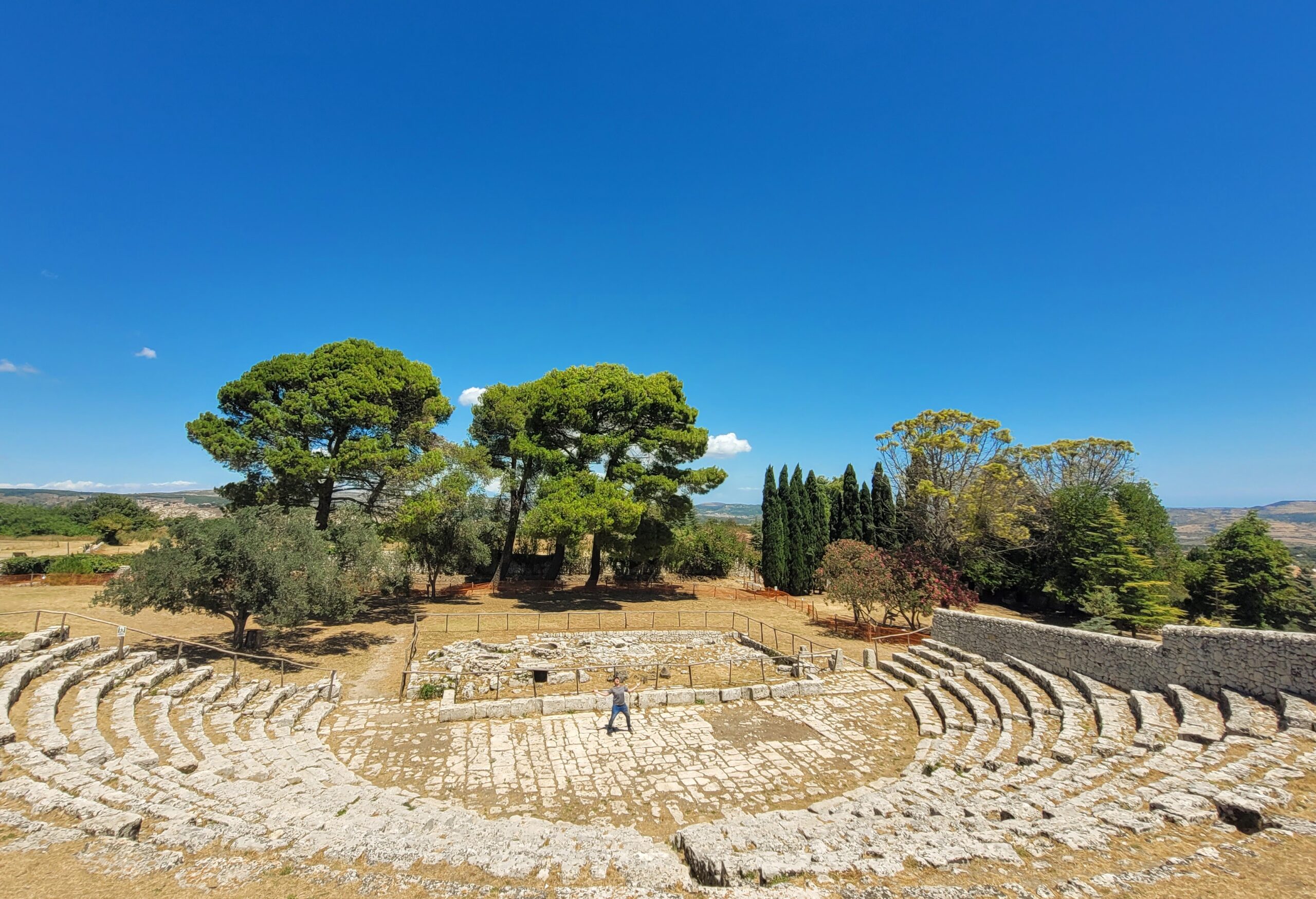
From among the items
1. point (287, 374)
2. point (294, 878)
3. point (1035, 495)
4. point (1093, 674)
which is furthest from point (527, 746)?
point (1035, 495)

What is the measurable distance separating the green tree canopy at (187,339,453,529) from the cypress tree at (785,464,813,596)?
82.5 feet

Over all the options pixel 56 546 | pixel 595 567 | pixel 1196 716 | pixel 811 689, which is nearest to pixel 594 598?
pixel 595 567

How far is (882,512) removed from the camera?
4097 centimetres

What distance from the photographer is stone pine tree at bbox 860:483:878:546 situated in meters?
40.3

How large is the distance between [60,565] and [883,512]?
48557 millimetres

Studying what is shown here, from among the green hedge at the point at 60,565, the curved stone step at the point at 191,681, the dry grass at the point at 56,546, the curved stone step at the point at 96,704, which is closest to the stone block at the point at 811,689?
the curved stone step at the point at 96,704

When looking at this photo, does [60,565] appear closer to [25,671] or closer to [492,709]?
[25,671]

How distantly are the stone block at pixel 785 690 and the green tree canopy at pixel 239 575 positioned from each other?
13333mm

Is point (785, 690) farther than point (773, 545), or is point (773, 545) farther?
point (773, 545)

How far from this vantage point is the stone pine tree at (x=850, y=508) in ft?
133

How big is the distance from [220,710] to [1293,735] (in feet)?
70.8

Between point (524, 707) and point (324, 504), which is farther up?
point (324, 504)

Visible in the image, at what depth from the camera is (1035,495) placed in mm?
35594

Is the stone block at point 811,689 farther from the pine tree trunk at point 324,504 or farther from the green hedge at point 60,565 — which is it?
the green hedge at point 60,565
